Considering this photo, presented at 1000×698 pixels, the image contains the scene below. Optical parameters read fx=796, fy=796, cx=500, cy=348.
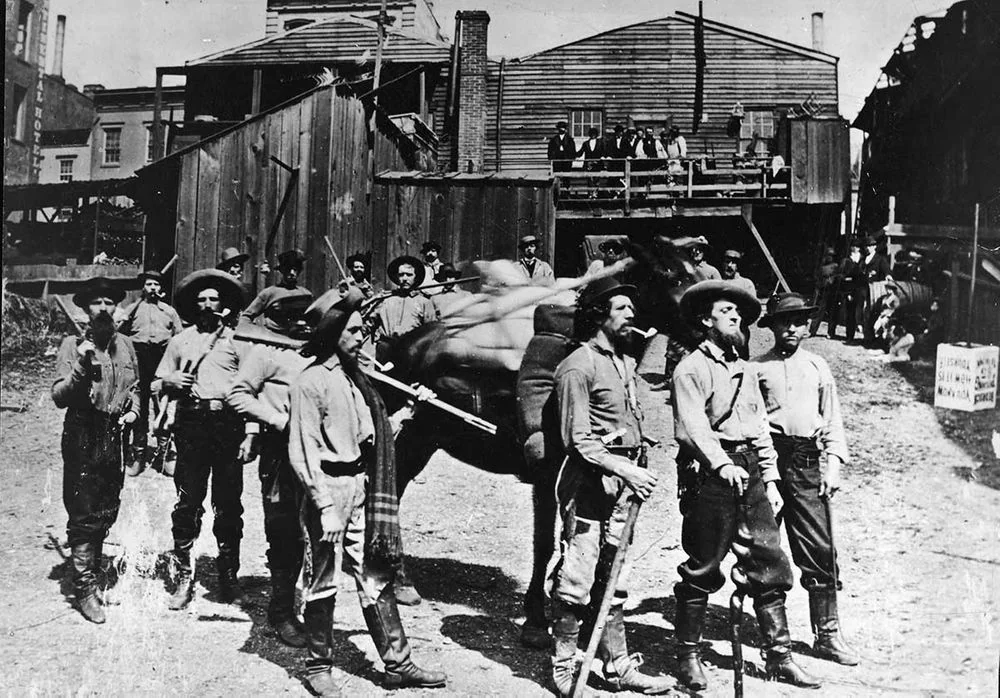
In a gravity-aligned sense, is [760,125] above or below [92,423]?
above

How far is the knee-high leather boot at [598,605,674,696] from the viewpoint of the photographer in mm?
4117

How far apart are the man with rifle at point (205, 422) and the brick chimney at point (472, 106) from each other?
1138 cm

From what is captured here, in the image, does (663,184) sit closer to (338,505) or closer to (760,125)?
(760,125)

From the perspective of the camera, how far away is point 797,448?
4629mm

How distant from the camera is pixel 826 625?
4.52 m

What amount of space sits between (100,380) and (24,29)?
8.38 ft

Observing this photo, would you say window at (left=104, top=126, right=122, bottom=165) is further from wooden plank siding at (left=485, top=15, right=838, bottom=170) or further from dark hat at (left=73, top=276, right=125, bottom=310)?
dark hat at (left=73, top=276, right=125, bottom=310)

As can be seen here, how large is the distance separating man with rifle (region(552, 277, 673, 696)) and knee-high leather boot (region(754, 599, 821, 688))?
0.57 metres

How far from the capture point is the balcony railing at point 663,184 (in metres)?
11.0

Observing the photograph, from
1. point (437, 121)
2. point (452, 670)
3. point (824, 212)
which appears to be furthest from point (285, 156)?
point (437, 121)

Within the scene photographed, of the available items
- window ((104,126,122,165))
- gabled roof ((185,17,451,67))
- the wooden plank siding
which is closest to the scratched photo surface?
gabled roof ((185,17,451,67))

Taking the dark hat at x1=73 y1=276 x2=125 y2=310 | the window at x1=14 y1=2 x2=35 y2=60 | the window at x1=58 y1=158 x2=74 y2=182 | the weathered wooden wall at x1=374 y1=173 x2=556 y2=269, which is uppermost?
the window at x1=58 y1=158 x2=74 y2=182

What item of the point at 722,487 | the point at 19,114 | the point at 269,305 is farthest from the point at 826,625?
the point at 19,114

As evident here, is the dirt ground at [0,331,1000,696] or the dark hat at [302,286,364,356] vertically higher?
the dark hat at [302,286,364,356]
